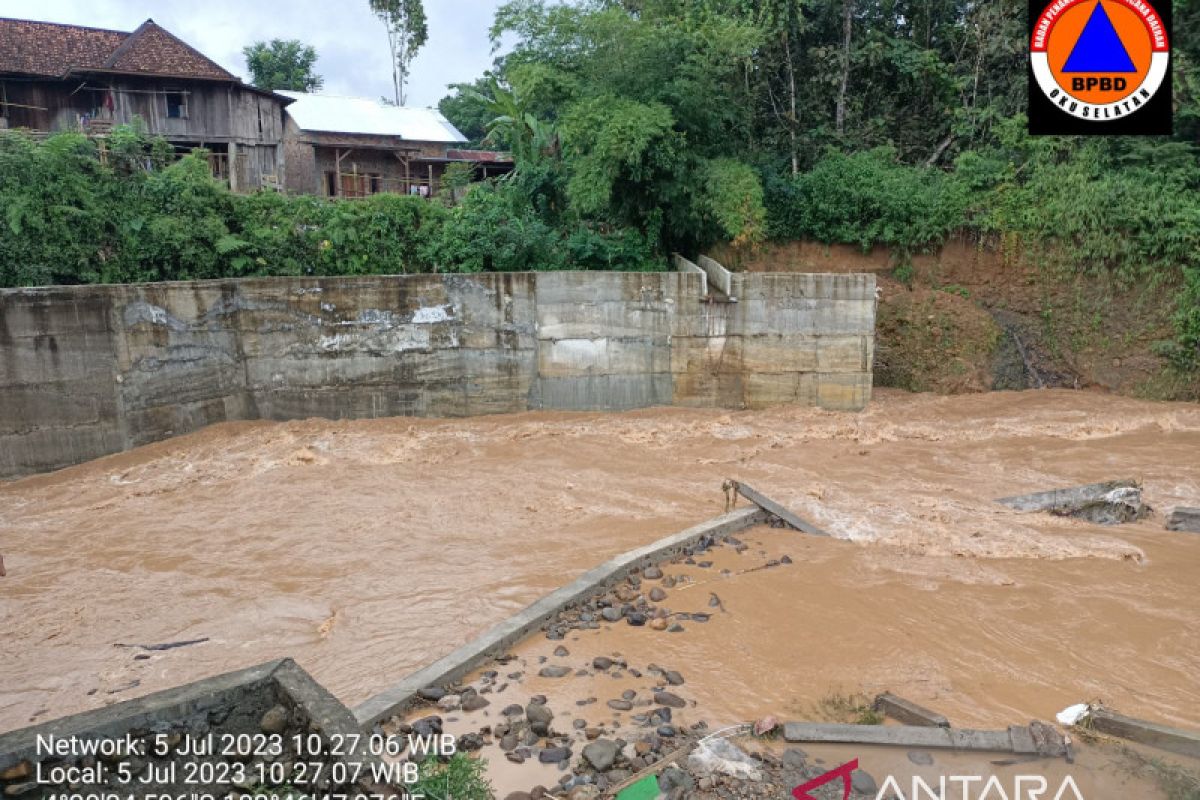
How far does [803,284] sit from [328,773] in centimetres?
1409

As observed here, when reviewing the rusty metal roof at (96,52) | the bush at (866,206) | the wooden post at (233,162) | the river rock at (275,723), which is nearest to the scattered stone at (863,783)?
the river rock at (275,723)

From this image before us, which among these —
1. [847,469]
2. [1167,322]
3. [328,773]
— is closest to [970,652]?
[328,773]

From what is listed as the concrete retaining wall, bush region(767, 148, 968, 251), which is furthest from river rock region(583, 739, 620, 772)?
bush region(767, 148, 968, 251)

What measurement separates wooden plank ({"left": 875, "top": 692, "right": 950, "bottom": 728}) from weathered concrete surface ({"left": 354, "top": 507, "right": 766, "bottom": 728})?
105 inches

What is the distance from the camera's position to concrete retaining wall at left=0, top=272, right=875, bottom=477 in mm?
13867

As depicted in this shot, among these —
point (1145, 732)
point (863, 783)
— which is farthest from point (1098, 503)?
point (863, 783)

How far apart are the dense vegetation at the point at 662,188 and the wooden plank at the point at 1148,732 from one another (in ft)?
44.5

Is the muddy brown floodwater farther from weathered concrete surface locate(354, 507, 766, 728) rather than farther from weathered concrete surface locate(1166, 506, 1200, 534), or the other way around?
weathered concrete surface locate(354, 507, 766, 728)

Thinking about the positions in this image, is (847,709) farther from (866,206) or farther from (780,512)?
(866,206)

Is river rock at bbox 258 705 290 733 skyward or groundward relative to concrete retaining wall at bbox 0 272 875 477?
groundward

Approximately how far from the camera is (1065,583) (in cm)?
776

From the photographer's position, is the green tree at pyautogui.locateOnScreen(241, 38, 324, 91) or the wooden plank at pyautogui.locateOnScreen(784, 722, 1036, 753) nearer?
the wooden plank at pyautogui.locateOnScreen(784, 722, 1036, 753)

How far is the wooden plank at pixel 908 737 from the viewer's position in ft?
16.5

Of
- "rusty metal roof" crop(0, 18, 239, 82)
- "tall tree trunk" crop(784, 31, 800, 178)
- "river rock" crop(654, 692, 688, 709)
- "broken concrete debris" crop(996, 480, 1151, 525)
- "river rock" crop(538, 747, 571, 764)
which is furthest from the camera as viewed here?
"rusty metal roof" crop(0, 18, 239, 82)
